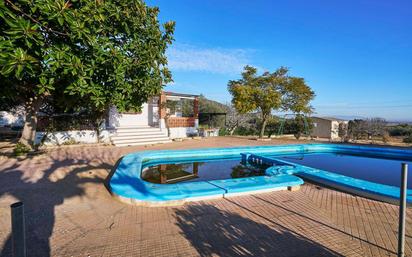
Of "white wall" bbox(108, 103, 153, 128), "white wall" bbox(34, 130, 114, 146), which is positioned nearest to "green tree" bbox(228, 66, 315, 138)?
"white wall" bbox(108, 103, 153, 128)

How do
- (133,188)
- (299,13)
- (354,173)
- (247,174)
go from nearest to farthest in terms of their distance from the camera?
(133,188)
(247,174)
(354,173)
(299,13)

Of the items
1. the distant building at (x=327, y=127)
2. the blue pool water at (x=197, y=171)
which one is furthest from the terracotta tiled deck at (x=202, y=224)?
the distant building at (x=327, y=127)

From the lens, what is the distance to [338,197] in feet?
17.1

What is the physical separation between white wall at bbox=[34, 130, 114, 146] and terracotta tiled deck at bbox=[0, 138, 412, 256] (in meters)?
5.79

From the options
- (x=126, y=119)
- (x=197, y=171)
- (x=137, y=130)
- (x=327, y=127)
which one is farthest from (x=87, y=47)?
(x=327, y=127)

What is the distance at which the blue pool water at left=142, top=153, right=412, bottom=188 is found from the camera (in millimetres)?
7457

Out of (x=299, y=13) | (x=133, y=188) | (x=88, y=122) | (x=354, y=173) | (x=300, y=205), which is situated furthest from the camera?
(x=299, y=13)

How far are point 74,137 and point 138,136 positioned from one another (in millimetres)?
3209

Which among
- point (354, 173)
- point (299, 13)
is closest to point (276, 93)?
point (299, 13)

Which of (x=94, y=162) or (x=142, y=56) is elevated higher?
(x=142, y=56)

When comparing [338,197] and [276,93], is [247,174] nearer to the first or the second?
[338,197]

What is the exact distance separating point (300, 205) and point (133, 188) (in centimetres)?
354

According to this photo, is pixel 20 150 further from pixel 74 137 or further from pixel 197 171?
pixel 197 171

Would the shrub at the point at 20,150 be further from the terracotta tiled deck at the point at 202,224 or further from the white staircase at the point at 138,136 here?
the white staircase at the point at 138,136
